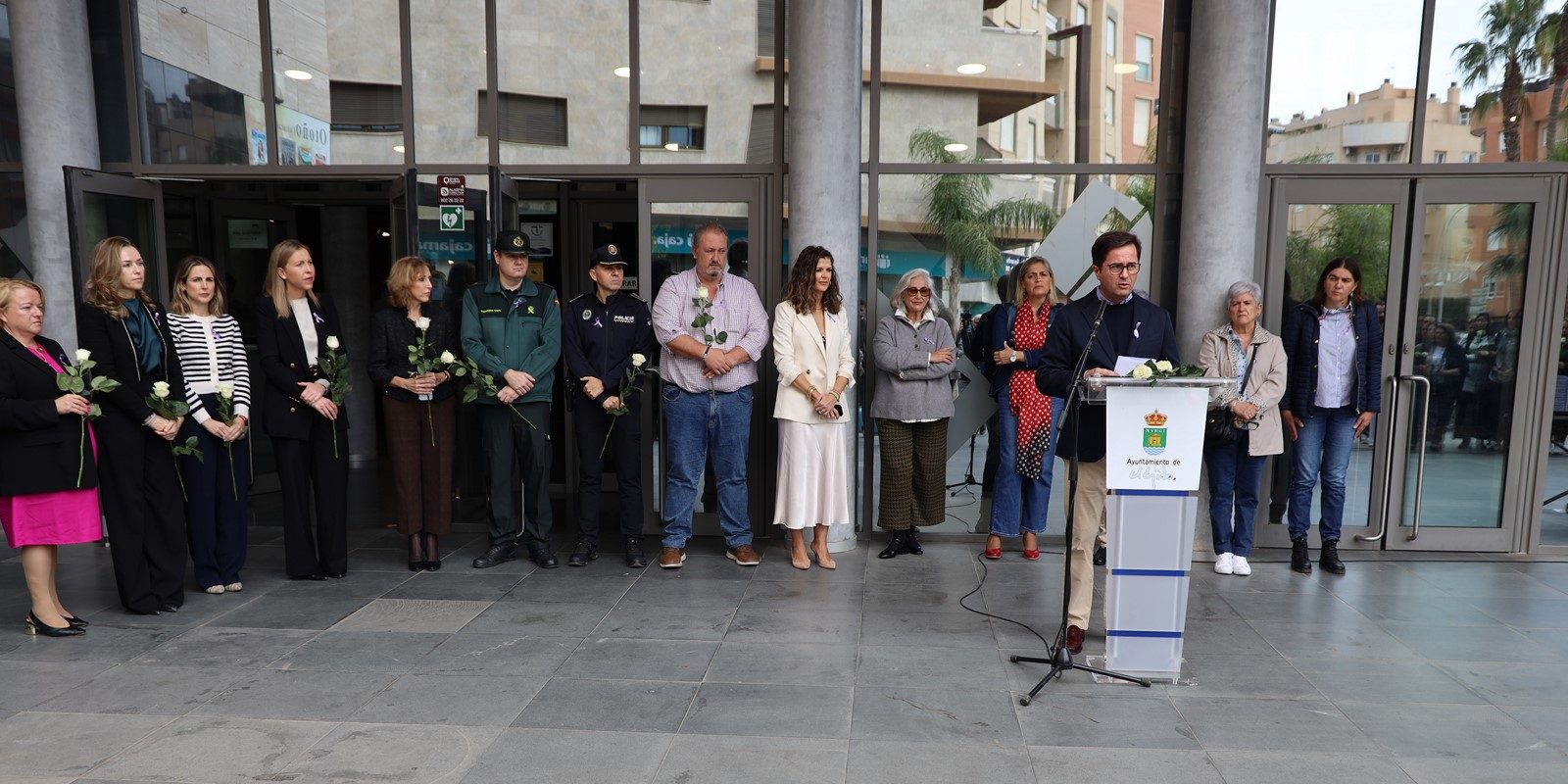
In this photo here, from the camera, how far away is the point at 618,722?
3314 mm

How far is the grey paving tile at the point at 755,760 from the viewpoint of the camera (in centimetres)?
293

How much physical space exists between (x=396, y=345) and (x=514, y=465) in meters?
0.90

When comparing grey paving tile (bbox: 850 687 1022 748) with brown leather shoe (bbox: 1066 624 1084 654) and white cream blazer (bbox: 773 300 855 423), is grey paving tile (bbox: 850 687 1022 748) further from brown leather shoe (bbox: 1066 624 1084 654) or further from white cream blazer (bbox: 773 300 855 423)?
white cream blazer (bbox: 773 300 855 423)

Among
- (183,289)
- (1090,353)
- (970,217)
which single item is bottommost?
(1090,353)

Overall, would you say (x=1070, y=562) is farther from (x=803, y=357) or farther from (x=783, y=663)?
(x=803, y=357)

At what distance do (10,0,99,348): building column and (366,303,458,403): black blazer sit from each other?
2114mm

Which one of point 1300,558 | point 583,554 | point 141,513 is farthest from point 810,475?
point 141,513

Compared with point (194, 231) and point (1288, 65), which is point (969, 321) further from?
point (194, 231)

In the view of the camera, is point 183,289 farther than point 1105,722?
Yes

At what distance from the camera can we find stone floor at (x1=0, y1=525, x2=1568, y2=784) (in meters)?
3.04

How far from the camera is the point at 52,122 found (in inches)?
223

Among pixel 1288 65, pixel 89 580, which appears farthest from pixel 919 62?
pixel 89 580

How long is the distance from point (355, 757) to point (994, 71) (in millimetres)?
4907

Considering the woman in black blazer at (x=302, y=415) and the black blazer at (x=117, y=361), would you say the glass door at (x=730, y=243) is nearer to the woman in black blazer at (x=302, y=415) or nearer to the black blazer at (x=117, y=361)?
the woman in black blazer at (x=302, y=415)
